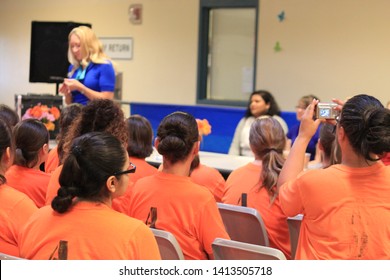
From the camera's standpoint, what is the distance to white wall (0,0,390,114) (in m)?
7.11

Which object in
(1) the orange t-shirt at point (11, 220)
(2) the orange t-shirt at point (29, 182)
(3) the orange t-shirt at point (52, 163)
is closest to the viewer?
(1) the orange t-shirt at point (11, 220)

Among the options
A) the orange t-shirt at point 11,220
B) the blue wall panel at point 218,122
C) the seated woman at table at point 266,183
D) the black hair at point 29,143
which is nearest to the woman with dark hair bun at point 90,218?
the orange t-shirt at point 11,220

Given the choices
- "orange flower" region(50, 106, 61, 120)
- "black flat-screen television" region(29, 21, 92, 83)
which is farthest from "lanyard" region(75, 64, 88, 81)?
"black flat-screen television" region(29, 21, 92, 83)

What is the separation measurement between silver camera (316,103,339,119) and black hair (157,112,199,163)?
601mm

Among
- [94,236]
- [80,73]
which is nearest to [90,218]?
[94,236]

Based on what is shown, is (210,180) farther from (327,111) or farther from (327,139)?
(327,111)

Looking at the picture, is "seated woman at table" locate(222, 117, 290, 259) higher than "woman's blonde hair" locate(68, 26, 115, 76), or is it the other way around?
"woman's blonde hair" locate(68, 26, 115, 76)

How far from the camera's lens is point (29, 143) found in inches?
116

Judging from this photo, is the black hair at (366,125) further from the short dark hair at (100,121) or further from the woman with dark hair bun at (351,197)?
the short dark hair at (100,121)

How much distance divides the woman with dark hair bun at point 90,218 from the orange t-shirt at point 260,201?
3.84 ft

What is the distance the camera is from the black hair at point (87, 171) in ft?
5.93

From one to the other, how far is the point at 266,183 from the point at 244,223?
0.29 meters

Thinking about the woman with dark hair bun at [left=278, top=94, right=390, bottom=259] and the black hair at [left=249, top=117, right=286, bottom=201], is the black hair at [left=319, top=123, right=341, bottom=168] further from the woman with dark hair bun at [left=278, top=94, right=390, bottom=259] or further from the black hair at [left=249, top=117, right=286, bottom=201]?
the woman with dark hair bun at [left=278, top=94, right=390, bottom=259]

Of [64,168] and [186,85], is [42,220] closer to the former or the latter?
[64,168]
